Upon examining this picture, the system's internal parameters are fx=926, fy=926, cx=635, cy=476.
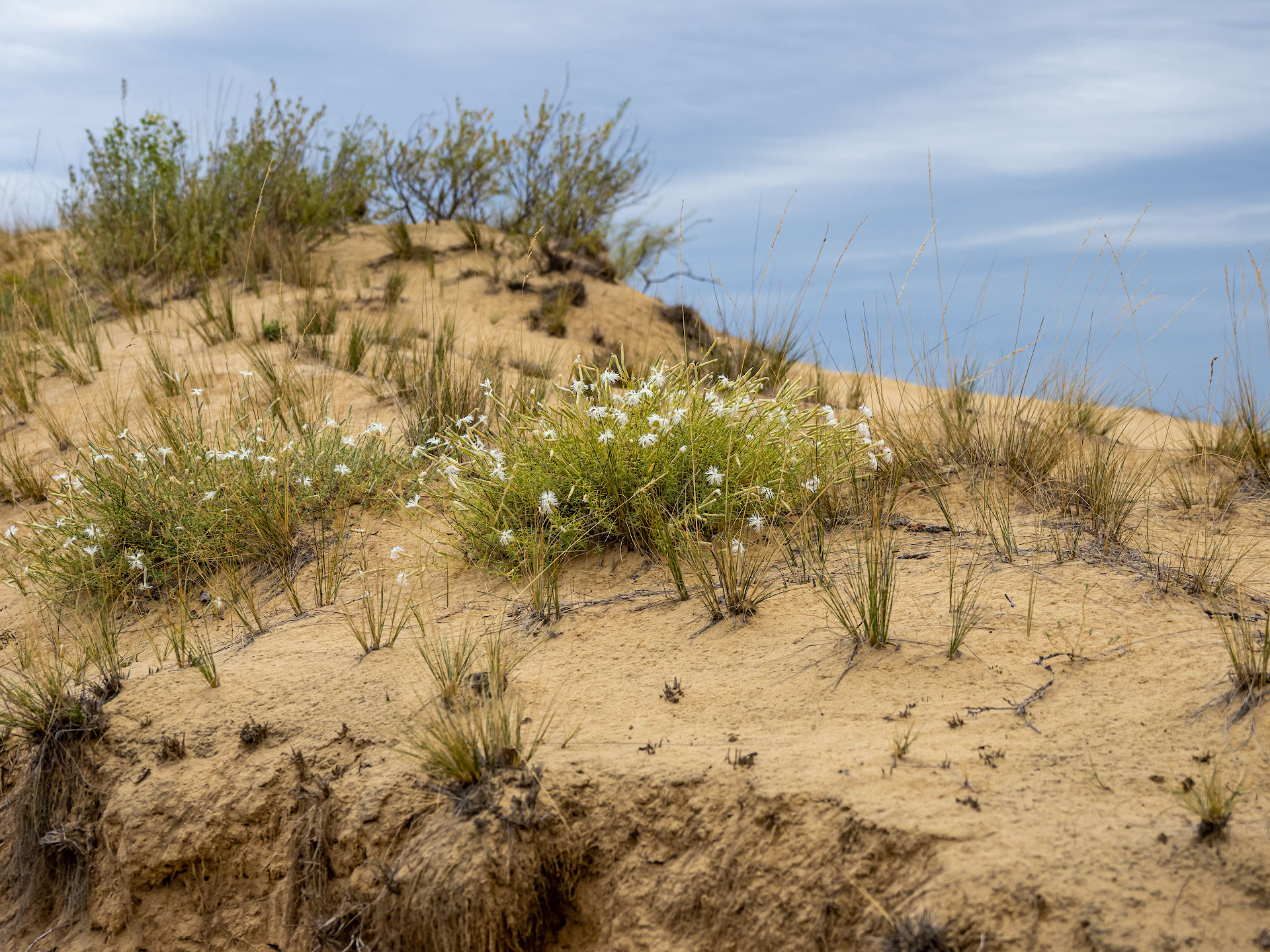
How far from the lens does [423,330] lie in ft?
27.9

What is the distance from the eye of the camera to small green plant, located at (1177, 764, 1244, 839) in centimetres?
186

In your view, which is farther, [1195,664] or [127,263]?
[127,263]

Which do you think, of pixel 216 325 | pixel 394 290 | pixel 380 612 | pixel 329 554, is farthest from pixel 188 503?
pixel 394 290

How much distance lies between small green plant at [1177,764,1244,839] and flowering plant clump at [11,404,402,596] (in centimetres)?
340

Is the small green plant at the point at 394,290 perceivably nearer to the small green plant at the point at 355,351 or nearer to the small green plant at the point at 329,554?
the small green plant at the point at 355,351

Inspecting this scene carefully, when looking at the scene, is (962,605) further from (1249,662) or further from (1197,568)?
(1197,568)

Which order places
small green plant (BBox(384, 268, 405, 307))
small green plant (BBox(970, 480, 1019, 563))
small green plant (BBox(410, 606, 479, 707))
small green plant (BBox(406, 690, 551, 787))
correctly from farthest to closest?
small green plant (BBox(384, 268, 405, 307))
small green plant (BBox(970, 480, 1019, 563))
small green plant (BBox(410, 606, 479, 707))
small green plant (BBox(406, 690, 551, 787))

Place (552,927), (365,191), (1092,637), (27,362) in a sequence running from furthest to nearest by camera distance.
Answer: (365,191) → (27,362) → (1092,637) → (552,927)

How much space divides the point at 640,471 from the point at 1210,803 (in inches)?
92.3

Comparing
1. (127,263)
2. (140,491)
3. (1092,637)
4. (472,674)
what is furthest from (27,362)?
(1092,637)

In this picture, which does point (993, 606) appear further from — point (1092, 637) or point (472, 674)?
point (472, 674)

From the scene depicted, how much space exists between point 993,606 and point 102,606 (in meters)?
3.57

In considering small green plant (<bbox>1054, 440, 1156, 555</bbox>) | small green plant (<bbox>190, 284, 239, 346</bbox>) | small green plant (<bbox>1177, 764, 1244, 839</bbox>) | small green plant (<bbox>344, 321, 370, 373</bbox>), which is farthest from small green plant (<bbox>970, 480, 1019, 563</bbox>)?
small green plant (<bbox>190, 284, 239, 346</bbox>)

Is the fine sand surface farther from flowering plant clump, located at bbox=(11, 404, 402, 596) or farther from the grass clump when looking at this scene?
flowering plant clump, located at bbox=(11, 404, 402, 596)
